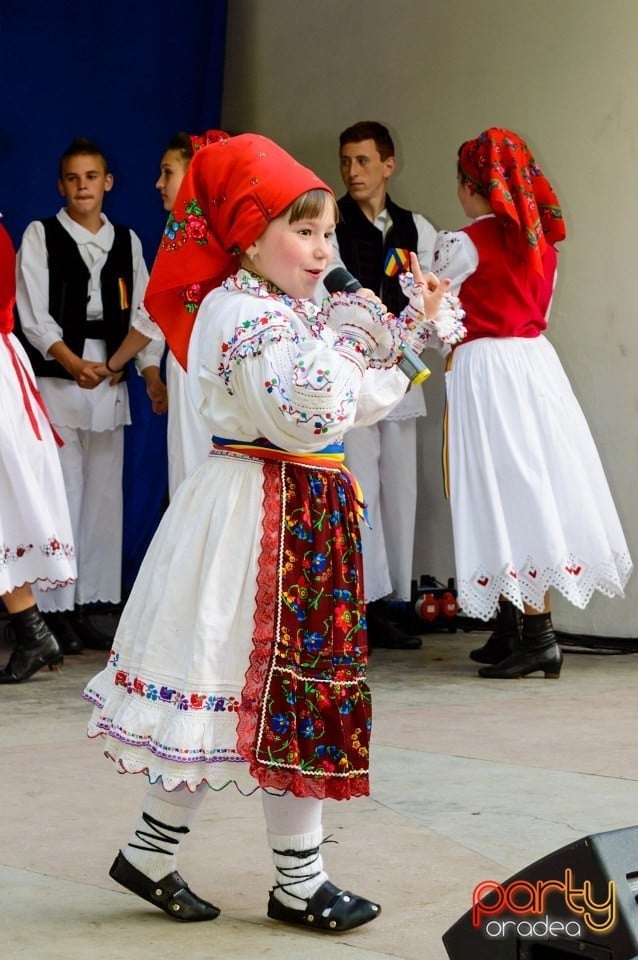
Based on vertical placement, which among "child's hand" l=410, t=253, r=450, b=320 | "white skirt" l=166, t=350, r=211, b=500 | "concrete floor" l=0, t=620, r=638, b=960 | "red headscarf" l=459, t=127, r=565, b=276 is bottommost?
"concrete floor" l=0, t=620, r=638, b=960

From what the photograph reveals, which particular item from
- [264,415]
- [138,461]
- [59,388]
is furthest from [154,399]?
[264,415]

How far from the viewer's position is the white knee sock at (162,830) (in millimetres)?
2141

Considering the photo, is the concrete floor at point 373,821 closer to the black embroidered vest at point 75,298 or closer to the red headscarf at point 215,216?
the red headscarf at point 215,216

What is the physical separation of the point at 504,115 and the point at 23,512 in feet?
7.28

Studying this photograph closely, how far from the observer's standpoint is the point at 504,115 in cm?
500

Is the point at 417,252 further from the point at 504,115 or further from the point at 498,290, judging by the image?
the point at 498,290

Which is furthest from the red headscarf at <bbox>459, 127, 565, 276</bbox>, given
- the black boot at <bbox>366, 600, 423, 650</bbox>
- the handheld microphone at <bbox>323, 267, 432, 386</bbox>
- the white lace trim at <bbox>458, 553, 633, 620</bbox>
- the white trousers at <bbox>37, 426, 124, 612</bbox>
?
the handheld microphone at <bbox>323, 267, 432, 386</bbox>

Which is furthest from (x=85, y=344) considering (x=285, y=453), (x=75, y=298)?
(x=285, y=453)

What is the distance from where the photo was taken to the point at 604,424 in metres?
4.82

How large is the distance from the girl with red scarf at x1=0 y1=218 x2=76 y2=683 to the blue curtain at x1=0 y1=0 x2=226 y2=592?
4.33 feet

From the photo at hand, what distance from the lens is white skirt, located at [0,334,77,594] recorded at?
402 cm

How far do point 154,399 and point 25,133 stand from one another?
Answer: 47.1 inches

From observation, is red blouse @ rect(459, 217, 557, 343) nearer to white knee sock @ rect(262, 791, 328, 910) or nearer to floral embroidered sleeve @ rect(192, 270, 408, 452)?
floral embroidered sleeve @ rect(192, 270, 408, 452)

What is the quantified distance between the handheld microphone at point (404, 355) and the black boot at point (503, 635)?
7.97 ft
